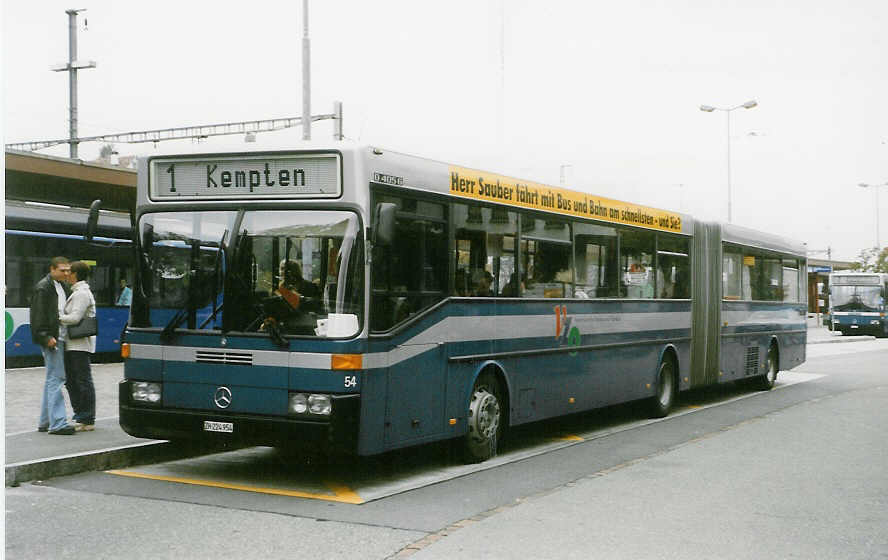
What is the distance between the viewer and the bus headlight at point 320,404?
324 inches

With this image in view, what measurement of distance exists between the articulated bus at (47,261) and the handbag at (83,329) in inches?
343

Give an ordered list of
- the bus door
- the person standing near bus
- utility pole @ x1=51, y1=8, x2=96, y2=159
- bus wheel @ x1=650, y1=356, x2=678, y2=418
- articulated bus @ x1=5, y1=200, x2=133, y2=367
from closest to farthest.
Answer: the bus door → bus wheel @ x1=650, y1=356, x2=678, y2=418 → articulated bus @ x1=5, y1=200, x2=133, y2=367 → the person standing near bus → utility pole @ x1=51, y1=8, x2=96, y2=159

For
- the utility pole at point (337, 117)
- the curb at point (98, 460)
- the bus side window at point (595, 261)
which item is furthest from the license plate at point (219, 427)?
the utility pole at point (337, 117)

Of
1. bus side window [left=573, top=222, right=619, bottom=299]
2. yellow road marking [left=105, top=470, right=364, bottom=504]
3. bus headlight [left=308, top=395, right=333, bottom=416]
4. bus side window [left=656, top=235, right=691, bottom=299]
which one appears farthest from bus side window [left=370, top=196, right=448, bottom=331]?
bus side window [left=656, top=235, right=691, bottom=299]

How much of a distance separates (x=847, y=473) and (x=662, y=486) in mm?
2188

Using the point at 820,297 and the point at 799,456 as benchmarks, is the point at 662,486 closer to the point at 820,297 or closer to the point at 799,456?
the point at 799,456

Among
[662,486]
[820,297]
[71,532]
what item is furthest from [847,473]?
[820,297]

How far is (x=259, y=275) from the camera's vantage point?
853 cm

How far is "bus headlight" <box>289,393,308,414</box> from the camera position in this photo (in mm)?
8312

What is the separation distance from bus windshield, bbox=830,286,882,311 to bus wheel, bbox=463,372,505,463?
1793 inches

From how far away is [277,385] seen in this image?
27.5 feet

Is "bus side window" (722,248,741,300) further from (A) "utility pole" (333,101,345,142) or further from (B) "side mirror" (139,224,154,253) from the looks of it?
(A) "utility pole" (333,101,345,142)

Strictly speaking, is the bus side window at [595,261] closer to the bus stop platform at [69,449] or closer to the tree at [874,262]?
the bus stop platform at [69,449]

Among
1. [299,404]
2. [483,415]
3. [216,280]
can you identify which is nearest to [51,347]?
[216,280]
